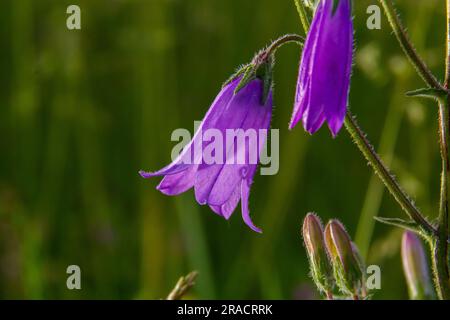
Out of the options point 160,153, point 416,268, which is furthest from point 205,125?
point 160,153

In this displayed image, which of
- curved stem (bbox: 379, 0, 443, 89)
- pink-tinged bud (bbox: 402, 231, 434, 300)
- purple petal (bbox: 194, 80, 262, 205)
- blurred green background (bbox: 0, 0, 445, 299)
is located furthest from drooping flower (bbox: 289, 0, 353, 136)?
blurred green background (bbox: 0, 0, 445, 299)

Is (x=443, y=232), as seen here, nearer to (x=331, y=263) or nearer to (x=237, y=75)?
(x=331, y=263)

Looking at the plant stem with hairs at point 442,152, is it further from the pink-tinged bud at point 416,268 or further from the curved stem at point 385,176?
the pink-tinged bud at point 416,268

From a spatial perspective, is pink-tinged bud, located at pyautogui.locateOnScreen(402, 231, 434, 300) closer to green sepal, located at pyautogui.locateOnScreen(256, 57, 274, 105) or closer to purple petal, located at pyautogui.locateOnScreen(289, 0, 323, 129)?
green sepal, located at pyautogui.locateOnScreen(256, 57, 274, 105)

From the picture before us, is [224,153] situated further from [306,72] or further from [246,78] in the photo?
[306,72]

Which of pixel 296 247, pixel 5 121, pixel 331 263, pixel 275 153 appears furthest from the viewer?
pixel 5 121

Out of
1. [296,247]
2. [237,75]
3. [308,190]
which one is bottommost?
[296,247]
